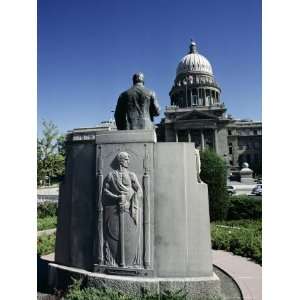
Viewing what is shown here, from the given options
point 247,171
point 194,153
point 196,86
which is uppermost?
point 196,86

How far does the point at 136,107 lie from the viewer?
6164mm

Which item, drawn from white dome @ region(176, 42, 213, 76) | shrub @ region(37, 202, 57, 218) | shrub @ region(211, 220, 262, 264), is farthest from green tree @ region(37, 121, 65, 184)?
white dome @ region(176, 42, 213, 76)

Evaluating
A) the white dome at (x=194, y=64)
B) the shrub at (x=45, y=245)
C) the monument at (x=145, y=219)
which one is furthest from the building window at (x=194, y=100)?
the monument at (x=145, y=219)

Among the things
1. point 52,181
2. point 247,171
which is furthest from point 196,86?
point 52,181

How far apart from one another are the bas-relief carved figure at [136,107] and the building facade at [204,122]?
192 feet

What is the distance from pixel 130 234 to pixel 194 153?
71.3 inches

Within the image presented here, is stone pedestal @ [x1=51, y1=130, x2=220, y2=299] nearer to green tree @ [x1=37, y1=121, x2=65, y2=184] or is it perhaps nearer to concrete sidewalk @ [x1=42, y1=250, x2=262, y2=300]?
concrete sidewalk @ [x1=42, y1=250, x2=262, y2=300]

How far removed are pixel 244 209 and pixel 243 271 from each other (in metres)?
10.4

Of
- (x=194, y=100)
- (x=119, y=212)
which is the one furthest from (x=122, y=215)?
(x=194, y=100)

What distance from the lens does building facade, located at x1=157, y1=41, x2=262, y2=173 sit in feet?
221

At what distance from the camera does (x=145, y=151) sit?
561cm

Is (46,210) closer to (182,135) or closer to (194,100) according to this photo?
(182,135)

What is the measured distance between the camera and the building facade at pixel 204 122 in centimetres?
6750
